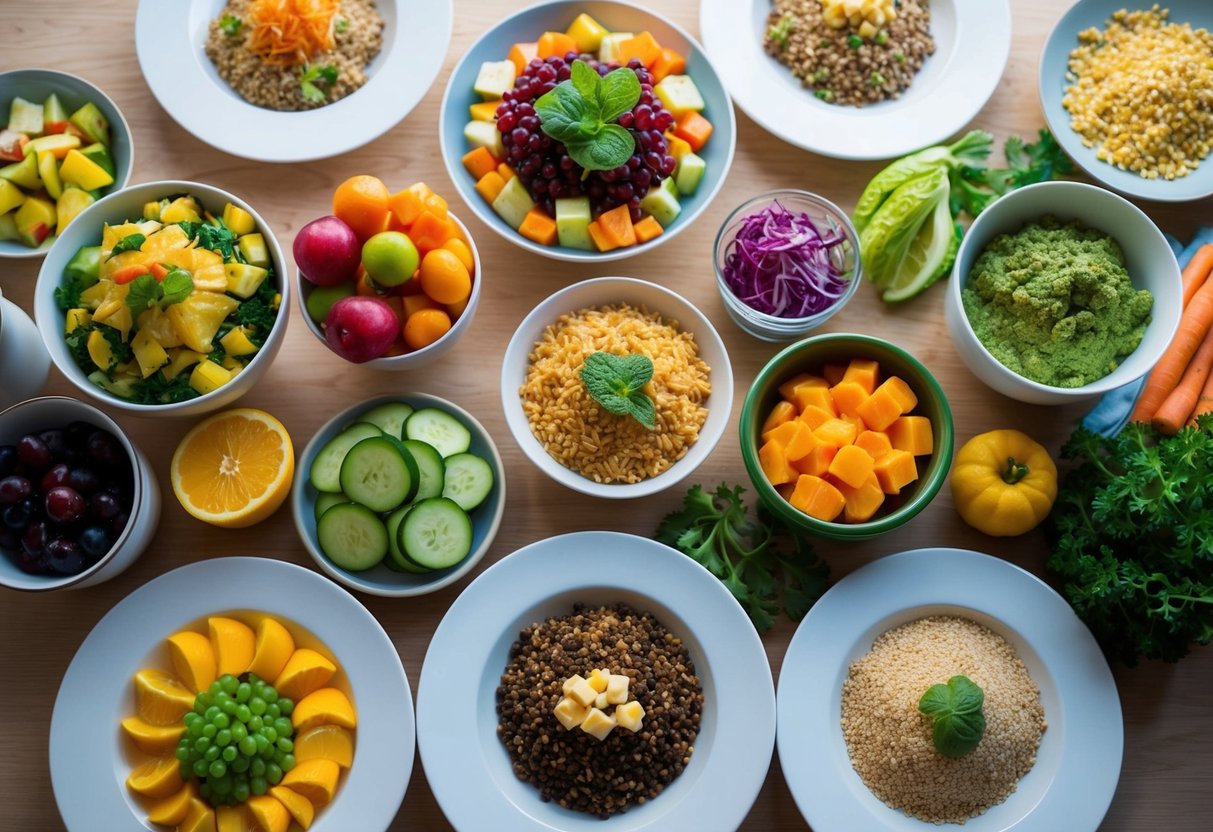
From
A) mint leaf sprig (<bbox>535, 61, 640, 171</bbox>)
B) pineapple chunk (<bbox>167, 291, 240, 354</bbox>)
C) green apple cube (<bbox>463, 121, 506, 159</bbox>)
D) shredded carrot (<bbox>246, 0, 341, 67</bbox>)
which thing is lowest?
pineapple chunk (<bbox>167, 291, 240, 354</bbox>)

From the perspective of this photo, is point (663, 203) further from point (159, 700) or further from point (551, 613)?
point (159, 700)

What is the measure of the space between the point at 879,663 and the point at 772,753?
0.26m

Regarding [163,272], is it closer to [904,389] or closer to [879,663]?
[904,389]

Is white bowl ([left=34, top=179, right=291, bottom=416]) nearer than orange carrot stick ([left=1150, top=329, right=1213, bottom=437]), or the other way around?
white bowl ([left=34, top=179, right=291, bottom=416])

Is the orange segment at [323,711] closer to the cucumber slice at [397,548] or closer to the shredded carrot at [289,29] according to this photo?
the cucumber slice at [397,548]

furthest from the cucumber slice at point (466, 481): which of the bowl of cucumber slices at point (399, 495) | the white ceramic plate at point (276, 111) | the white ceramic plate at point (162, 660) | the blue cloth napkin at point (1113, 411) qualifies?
the blue cloth napkin at point (1113, 411)

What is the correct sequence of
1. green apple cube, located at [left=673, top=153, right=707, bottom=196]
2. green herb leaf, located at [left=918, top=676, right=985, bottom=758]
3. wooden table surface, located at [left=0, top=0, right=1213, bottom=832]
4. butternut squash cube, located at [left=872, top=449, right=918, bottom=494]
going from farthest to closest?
green apple cube, located at [left=673, top=153, right=707, bottom=196] < wooden table surface, located at [left=0, top=0, right=1213, bottom=832] < butternut squash cube, located at [left=872, top=449, right=918, bottom=494] < green herb leaf, located at [left=918, top=676, right=985, bottom=758]

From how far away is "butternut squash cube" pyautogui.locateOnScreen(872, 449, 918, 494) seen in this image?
1.71m

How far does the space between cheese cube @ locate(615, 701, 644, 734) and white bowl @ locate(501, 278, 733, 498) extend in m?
0.37

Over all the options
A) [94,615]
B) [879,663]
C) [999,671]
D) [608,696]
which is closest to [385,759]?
[608,696]

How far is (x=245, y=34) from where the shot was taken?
2.01 m

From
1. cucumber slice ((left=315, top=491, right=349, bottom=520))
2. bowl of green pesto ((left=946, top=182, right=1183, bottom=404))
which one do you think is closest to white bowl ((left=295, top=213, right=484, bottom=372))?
cucumber slice ((left=315, top=491, right=349, bottom=520))

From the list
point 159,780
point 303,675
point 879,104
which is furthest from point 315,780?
point 879,104

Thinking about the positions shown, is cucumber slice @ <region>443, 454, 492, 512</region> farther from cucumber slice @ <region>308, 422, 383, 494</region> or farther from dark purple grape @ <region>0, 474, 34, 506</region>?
dark purple grape @ <region>0, 474, 34, 506</region>
